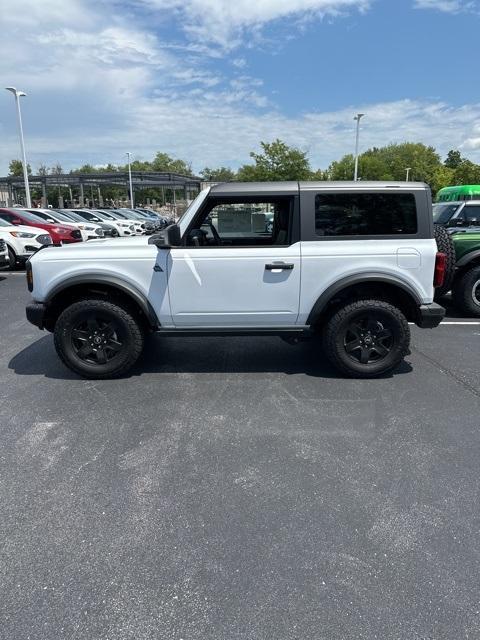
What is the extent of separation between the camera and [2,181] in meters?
54.2

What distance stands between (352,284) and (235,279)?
3.55 feet

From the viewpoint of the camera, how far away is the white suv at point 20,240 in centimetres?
1170

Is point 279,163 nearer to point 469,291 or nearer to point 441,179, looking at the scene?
point 469,291

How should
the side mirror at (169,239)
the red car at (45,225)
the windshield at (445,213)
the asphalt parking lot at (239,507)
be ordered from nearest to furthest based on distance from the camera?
the asphalt parking lot at (239,507) → the side mirror at (169,239) → the windshield at (445,213) → the red car at (45,225)

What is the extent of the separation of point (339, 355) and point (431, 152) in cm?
8686

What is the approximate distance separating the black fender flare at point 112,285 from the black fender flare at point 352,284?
5.11 ft

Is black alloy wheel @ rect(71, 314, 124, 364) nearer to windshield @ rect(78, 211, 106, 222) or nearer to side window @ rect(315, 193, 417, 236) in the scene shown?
side window @ rect(315, 193, 417, 236)

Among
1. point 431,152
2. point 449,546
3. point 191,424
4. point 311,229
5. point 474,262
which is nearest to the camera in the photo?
point 449,546

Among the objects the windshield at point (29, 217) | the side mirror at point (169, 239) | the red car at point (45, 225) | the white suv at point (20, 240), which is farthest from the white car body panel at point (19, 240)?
the side mirror at point (169, 239)

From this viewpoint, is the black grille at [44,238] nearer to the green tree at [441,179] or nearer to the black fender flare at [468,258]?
the black fender flare at [468,258]

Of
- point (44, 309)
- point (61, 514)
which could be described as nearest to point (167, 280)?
point (44, 309)

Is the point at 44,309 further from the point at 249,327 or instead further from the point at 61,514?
the point at 61,514

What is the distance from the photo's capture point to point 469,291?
671 centimetres

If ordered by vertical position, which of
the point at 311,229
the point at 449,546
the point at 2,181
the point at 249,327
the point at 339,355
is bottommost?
the point at 449,546
